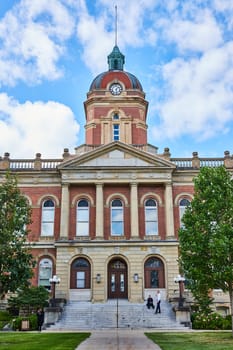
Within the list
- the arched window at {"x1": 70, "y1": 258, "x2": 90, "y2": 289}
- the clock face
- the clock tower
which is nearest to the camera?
the arched window at {"x1": 70, "y1": 258, "x2": 90, "y2": 289}

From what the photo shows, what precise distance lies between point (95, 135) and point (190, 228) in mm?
23554

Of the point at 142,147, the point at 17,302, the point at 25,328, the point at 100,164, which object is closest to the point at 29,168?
the point at 100,164

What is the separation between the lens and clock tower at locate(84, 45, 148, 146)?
42.2 meters

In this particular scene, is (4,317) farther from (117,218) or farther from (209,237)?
(209,237)

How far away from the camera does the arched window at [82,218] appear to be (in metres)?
36.0

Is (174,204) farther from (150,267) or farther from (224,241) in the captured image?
(224,241)

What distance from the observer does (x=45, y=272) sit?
116 feet

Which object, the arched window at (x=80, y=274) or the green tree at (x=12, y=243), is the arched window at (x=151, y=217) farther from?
the green tree at (x=12, y=243)

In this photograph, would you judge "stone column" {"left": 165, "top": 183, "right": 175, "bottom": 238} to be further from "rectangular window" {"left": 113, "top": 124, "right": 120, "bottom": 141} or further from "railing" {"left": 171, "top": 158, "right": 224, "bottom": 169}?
"rectangular window" {"left": 113, "top": 124, "right": 120, "bottom": 141}

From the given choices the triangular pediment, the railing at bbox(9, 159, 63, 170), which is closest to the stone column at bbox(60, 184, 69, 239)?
the triangular pediment

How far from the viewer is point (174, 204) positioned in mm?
37094

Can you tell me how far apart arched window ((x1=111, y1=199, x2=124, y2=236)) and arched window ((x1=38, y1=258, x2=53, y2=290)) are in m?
5.82

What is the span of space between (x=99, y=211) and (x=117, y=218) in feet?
5.81

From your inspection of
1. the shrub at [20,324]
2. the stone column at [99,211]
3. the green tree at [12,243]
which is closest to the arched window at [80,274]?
the stone column at [99,211]
